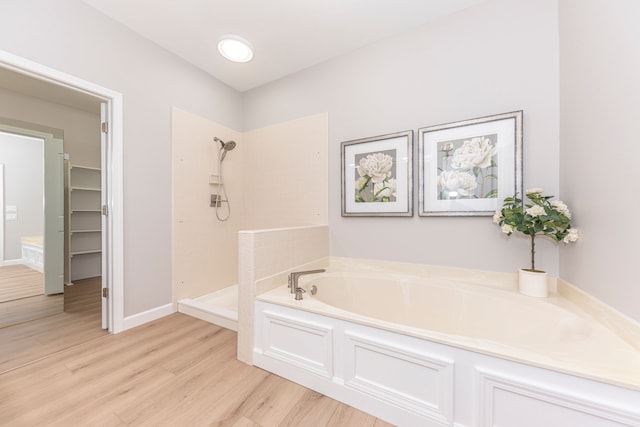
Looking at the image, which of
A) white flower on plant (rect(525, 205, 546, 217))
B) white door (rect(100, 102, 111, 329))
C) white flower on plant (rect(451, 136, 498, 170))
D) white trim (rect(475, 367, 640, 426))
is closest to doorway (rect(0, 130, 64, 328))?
white door (rect(100, 102, 111, 329))

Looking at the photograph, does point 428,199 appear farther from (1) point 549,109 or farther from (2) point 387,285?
(1) point 549,109

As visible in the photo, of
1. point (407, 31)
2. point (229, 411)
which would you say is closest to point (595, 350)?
point (229, 411)

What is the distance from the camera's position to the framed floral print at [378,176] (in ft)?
6.66

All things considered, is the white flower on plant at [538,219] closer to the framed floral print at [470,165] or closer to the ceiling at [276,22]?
the framed floral print at [470,165]

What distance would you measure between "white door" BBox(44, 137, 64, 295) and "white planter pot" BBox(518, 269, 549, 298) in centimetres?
436

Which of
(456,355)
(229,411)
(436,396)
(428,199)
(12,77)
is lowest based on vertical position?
(229,411)

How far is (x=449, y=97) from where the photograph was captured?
188 cm

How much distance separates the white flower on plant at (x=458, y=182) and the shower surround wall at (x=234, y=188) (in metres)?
1.05

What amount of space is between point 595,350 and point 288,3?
8.60 feet

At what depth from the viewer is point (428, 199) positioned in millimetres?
1933

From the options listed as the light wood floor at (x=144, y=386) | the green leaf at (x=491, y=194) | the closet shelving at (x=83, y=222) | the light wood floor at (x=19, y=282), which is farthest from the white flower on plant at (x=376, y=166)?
the closet shelving at (x=83, y=222)

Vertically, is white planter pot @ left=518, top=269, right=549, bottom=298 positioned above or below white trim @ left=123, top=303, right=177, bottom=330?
above

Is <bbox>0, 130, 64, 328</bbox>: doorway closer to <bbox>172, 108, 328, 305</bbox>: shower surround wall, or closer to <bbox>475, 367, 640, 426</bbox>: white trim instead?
<bbox>172, 108, 328, 305</bbox>: shower surround wall

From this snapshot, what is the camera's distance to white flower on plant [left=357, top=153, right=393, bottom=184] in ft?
6.92
